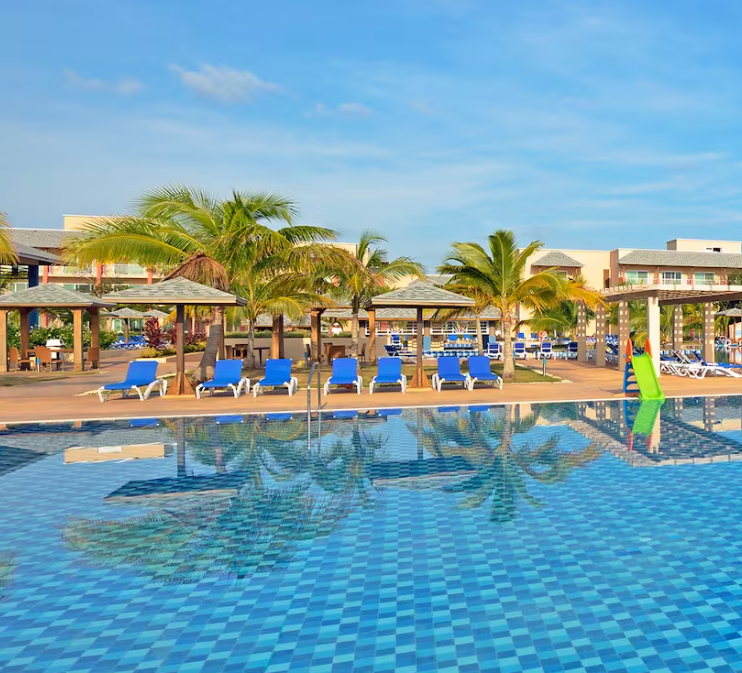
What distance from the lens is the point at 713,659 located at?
120 inches

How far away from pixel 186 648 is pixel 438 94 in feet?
53.4

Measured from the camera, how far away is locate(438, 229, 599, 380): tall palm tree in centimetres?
1489

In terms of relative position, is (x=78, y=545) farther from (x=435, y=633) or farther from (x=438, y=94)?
(x=438, y=94)

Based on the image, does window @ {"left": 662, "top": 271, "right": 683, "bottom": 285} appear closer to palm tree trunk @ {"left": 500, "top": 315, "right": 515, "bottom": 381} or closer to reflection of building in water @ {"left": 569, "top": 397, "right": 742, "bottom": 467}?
palm tree trunk @ {"left": 500, "top": 315, "right": 515, "bottom": 381}

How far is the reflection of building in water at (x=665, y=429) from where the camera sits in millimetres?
7297

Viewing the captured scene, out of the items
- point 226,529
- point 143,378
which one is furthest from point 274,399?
point 226,529

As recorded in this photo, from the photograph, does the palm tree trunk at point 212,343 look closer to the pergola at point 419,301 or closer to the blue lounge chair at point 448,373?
the pergola at point 419,301

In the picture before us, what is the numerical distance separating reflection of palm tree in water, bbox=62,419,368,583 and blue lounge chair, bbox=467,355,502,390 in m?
7.04

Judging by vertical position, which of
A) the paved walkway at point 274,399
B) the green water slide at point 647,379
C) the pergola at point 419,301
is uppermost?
the pergola at point 419,301

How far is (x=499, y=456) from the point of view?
7.25 meters

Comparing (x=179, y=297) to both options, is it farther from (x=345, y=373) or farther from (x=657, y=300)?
(x=657, y=300)

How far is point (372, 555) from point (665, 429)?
625 cm

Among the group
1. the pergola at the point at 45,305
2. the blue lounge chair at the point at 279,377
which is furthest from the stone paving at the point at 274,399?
the pergola at the point at 45,305

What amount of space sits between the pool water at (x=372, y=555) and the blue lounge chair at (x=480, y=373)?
5153 millimetres
